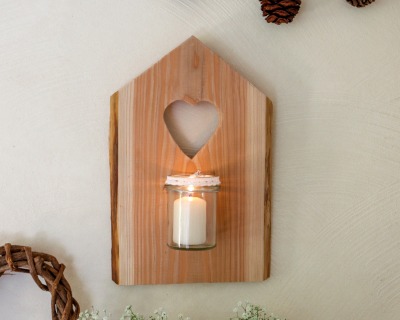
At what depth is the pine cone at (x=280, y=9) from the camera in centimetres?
106

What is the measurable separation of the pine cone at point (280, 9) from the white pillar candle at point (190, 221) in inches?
15.8

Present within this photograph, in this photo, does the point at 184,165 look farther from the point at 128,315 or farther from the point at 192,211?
the point at 128,315

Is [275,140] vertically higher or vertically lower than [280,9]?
lower

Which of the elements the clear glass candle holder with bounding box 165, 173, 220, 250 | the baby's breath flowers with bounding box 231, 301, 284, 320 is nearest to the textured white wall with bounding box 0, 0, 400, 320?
the baby's breath flowers with bounding box 231, 301, 284, 320

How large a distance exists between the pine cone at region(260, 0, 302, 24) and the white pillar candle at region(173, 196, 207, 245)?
402 mm

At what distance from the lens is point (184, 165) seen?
105 centimetres

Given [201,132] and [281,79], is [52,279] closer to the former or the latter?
[201,132]

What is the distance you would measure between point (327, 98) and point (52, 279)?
26.4 inches

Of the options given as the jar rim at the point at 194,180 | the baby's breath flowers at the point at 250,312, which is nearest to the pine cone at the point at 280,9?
the jar rim at the point at 194,180

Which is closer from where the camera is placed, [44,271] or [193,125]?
[44,271]

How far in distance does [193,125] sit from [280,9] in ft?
0.96

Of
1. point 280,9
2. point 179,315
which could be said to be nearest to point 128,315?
point 179,315

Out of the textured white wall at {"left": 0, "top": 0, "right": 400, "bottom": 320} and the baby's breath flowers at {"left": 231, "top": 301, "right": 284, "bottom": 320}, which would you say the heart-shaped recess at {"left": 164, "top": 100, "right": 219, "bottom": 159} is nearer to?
the textured white wall at {"left": 0, "top": 0, "right": 400, "bottom": 320}

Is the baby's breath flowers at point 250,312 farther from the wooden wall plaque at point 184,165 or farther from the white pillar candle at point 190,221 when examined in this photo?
the white pillar candle at point 190,221
